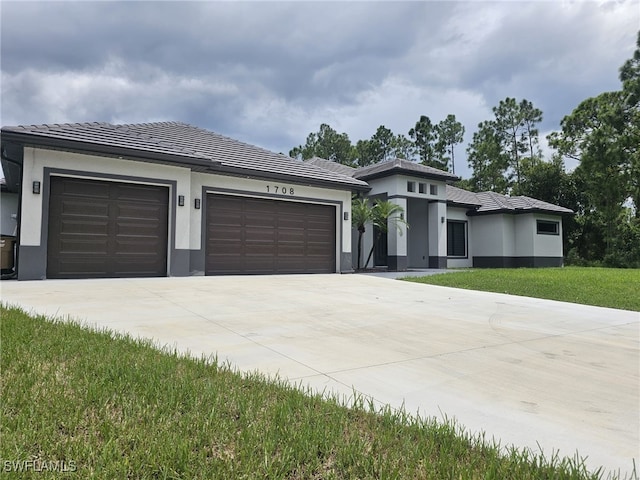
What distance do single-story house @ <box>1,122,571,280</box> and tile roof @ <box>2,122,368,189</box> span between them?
30mm

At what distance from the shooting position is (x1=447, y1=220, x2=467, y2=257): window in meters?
21.8

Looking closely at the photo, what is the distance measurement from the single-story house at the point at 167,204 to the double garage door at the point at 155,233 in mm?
28

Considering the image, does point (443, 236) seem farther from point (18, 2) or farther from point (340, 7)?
point (18, 2)

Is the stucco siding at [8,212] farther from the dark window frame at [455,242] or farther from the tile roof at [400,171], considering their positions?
the dark window frame at [455,242]

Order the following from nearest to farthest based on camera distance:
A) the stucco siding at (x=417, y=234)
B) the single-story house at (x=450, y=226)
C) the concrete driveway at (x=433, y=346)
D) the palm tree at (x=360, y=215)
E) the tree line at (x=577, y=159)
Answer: the concrete driveway at (x=433, y=346) → the palm tree at (x=360, y=215) → the single-story house at (x=450, y=226) → the stucco siding at (x=417, y=234) → the tree line at (x=577, y=159)

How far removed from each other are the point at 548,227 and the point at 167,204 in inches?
804

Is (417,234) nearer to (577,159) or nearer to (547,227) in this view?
(547,227)

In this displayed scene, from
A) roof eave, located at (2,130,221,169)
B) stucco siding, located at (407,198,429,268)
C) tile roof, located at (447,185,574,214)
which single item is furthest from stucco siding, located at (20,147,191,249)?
tile roof, located at (447,185,574,214)

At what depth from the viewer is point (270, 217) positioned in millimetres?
13133

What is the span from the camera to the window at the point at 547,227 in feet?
70.5


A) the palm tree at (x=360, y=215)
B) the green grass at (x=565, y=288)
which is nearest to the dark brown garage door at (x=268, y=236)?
the palm tree at (x=360, y=215)

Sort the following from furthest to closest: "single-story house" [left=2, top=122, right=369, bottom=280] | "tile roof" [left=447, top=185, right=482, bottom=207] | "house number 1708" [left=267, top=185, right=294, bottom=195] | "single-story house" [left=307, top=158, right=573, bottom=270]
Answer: "tile roof" [left=447, top=185, right=482, bottom=207] < "single-story house" [left=307, top=158, right=573, bottom=270] < "house number 1708" [left=267, top=185, right=294, bottom=195] < "single-story house" [left=2, top=122, right=369, bottom=280]

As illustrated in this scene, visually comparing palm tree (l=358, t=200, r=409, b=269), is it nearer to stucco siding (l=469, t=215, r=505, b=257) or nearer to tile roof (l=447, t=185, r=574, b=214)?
tile roof (l=447, t=185, r=574, b=214)

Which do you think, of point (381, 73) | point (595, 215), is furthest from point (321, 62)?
point (595, 215)
